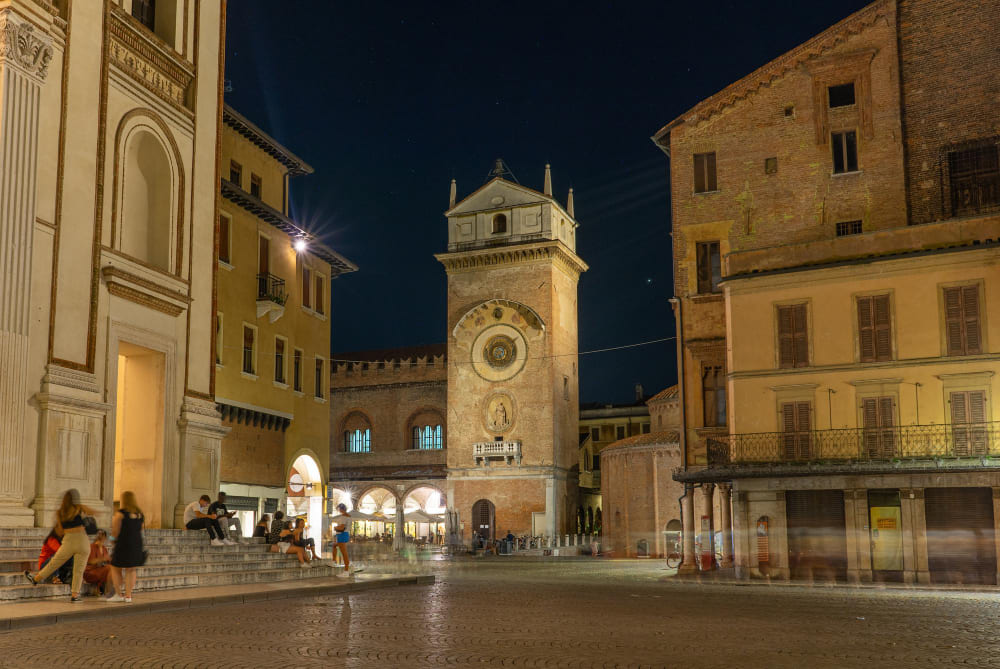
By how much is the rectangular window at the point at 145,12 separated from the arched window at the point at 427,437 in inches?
1878

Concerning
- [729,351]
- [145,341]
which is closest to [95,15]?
[145,341]

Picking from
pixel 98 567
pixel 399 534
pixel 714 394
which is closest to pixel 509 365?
pixel 399 534

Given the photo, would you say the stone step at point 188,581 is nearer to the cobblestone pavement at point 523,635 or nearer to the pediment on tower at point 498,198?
the cobblestone pavement at point 523,635

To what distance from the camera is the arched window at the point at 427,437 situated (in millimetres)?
68625

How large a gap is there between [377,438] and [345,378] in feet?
16.7

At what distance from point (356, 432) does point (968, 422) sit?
5031 centimetres

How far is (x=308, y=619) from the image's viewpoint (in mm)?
13641

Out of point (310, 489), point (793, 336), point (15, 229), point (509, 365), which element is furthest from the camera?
point (509, 365)

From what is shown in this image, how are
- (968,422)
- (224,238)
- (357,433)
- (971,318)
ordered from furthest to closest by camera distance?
1. (357,433)
2. (224,238)
3. (971,318)
4. (968,422)

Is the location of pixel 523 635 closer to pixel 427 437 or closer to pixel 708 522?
pixel 708 522

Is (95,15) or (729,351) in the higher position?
(95,15)

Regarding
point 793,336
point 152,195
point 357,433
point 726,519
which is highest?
point 152,195

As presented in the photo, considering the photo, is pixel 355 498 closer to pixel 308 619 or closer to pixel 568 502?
pixel 568 502

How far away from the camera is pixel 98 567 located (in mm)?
15070
